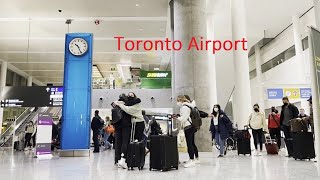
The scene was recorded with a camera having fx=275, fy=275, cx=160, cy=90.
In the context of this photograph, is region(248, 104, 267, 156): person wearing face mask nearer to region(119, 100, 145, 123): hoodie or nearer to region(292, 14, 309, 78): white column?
region(119, 100, 145, 123): hoodie

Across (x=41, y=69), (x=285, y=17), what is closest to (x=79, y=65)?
(x=285, y=17)

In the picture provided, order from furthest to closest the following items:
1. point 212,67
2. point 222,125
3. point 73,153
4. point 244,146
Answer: point 212,67 < point 73,153 < point 244,146 < point 222,125

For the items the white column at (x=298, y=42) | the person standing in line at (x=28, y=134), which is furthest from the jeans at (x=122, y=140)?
the white column at (x=298, y=42)

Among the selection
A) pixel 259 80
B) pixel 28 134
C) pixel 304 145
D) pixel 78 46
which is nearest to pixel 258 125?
pixel 304 145

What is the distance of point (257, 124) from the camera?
7500mm

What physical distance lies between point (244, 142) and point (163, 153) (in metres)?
4.05

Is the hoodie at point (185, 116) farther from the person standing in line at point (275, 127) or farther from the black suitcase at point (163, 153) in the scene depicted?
the person standing in line at point (275, 127)

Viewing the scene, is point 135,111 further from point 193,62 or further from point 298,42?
point 298,42

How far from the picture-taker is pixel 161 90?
17.8 metres

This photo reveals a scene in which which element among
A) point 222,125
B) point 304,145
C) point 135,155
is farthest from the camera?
point 222,125

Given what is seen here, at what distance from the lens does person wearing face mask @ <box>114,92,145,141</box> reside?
5078 millimetres

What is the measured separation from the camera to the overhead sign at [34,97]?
44.6 ft
